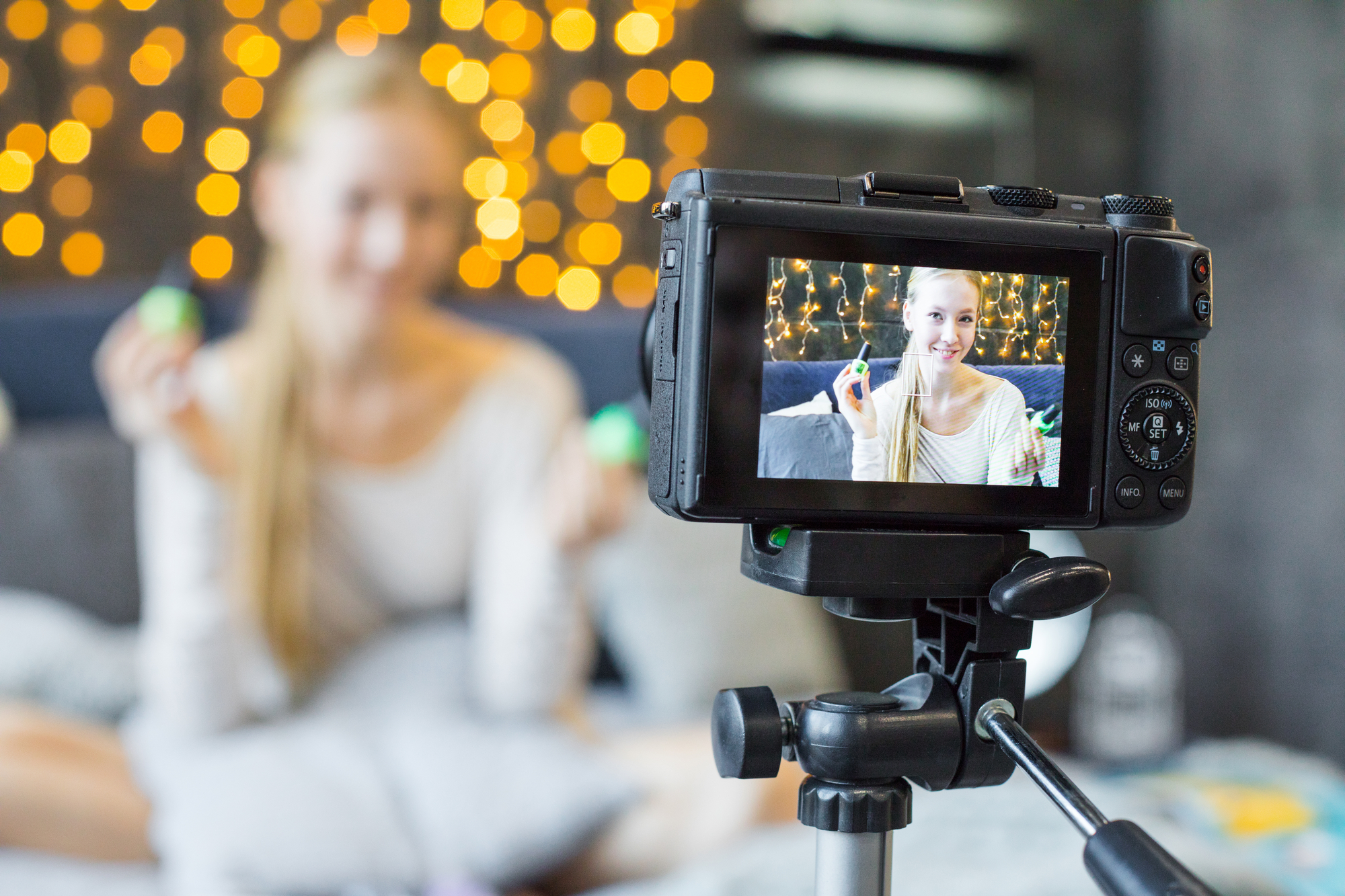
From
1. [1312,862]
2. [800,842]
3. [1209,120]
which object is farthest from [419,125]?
[1209,120]

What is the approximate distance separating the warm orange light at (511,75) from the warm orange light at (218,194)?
21.5 inches

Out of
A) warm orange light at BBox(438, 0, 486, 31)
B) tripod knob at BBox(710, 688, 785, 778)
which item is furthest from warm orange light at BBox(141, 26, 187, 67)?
tripod knob at BBox(710, 688, 785, 778)

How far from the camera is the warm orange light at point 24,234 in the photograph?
1.89m

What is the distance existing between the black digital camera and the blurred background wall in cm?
162

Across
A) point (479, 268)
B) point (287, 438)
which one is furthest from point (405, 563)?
point (479, 268)

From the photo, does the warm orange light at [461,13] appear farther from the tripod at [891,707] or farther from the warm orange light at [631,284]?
the tripod at [891,707]

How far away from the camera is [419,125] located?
1.41 meters

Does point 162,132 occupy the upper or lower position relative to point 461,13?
lower

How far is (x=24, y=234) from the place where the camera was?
1.91m

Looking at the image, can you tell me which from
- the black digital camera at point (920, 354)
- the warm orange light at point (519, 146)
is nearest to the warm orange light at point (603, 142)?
the warm orange light at point (519, 146)

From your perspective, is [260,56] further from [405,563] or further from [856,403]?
[856,403]

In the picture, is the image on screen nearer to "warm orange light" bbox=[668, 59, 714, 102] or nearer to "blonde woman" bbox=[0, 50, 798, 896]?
"blonde woman" bbox=[0, 50, 798, 896]

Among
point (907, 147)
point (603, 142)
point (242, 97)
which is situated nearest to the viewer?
point (242, 97)

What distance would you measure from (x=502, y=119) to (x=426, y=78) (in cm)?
23
